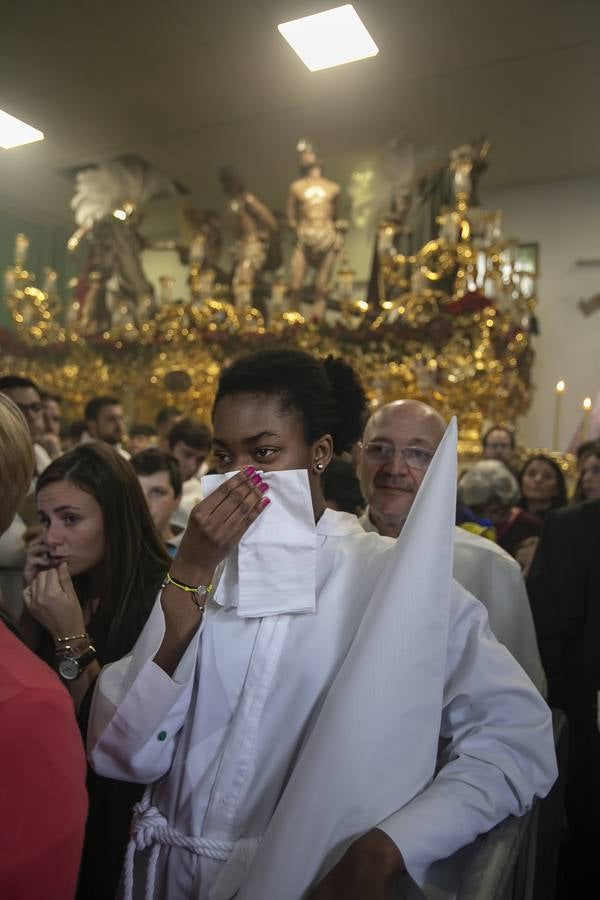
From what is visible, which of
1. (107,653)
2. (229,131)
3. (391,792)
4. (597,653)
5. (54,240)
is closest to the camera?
(391,792)

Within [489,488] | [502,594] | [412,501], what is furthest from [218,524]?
[489,488]

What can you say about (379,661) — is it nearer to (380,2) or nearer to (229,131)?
(380,2)

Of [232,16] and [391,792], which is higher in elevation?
[232,16]

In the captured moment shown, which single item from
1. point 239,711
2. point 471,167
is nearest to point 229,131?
point 471,167

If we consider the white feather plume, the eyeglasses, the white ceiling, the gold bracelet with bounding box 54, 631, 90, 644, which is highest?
the white ceiling

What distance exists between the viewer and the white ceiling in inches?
317

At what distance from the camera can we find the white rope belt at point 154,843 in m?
1.25

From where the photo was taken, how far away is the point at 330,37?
5484 millimetres

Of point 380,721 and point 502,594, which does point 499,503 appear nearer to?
point 502,594

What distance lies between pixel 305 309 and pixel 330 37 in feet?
18.4

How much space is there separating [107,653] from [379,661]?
1056 mm

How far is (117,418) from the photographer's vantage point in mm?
5875

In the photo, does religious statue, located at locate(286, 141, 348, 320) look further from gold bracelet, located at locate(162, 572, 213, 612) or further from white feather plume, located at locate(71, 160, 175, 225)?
gold bracelet, located at locate(162, 572, 213, 612)

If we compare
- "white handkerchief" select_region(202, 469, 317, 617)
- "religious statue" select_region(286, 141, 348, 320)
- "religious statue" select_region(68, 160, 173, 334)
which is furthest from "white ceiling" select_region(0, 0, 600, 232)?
"white handkerchief" select_region(202, 469, 317, 617)
